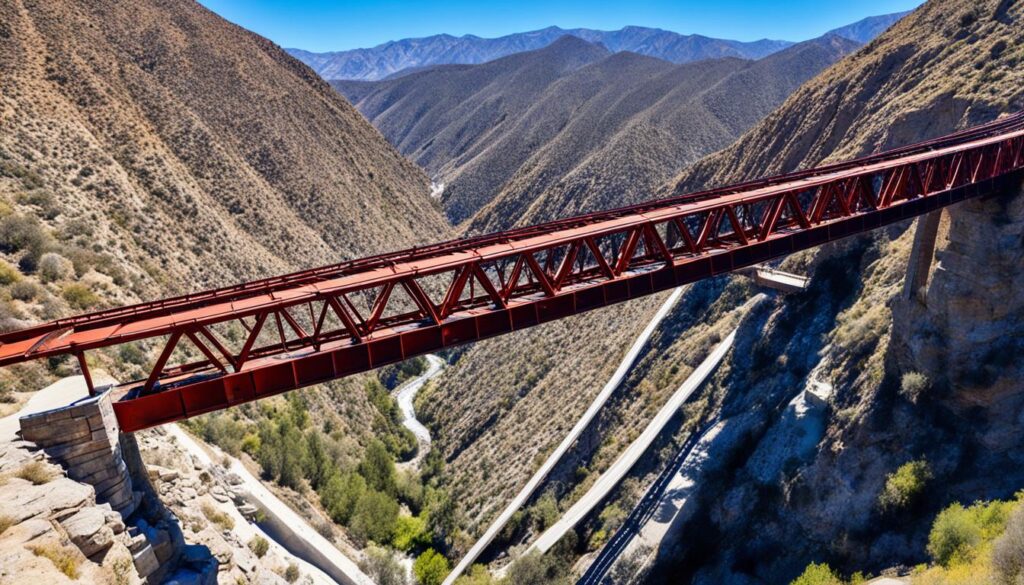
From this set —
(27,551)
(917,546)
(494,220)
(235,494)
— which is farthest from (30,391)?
(494,220)

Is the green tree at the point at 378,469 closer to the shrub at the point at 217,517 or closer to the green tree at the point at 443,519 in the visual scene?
the green tree at the point at 443,519

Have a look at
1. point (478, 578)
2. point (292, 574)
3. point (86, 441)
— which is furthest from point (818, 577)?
point (86, 441)

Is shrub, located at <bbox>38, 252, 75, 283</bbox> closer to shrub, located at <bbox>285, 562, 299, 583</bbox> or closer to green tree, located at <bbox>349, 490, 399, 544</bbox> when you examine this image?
green tree, located at <bbox>349, 490, 399, 544</bbox>

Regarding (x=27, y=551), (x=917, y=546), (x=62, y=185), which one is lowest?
(x=917, y=546)

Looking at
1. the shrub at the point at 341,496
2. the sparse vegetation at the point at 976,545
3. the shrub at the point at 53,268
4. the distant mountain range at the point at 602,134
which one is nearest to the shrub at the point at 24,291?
the shrub at the point at 53,268

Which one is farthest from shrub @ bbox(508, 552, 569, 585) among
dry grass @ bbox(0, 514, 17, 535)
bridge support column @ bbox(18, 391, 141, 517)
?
dry grass @ bbox(0, 514, 17, 535)

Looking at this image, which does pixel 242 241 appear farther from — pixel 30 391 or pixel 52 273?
pixel 30 391

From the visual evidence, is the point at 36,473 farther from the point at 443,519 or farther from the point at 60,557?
the point at 443,519

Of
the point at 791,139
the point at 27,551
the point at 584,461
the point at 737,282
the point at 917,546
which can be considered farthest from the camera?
the point at 791,139
